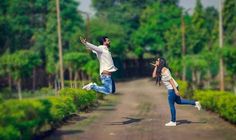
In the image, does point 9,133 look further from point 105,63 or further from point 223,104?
point 223,104

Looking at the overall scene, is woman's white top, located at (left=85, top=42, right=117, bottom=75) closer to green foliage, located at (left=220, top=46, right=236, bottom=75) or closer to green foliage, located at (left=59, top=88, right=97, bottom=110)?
green foliage, located at (left=59, top=88, right=97, bottom=110)

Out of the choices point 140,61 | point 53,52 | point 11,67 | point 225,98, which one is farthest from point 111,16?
point 225,98

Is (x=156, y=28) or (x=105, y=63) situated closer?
(x=105, y=63)

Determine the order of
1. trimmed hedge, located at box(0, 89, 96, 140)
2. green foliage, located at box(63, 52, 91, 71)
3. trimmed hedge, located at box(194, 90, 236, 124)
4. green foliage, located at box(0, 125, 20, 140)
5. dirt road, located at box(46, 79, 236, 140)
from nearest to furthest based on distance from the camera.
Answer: green foliage, located at box(0, 125, 20, 140)
trimmed hedge, located at box(0, 89, 96, 140)
dirt road, located at box(46, 79, 236, 140)
trimmed hedge, located at box(194, 90, 236, 124)
green foliage, located at box(63, 52, 91, 71)

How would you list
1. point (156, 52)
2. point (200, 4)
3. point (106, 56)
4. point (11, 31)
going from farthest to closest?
point (200, 4) → point (156, 52) → point (11, 31) → point (106, 56)

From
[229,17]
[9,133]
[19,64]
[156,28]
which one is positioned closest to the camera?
[9,133]

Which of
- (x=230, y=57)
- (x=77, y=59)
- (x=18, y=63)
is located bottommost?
(x=230, y=57)

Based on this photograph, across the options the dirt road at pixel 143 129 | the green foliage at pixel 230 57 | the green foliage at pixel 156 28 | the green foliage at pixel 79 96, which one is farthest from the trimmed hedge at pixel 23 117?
the green foliage at pixel 156 28

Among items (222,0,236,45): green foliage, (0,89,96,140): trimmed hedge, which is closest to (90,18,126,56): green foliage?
(222,0,236,45): green foliage

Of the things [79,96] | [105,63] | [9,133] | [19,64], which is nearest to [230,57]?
[19,64]

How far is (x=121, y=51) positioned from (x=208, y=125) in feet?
166

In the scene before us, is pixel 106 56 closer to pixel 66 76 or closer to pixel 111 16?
pixel 66 76

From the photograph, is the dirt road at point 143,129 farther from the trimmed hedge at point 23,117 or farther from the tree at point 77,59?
the tree at point 77,59

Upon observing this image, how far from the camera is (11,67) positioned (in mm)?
49312
